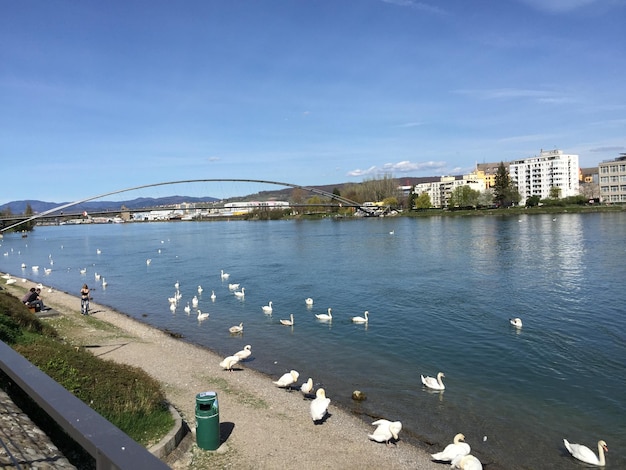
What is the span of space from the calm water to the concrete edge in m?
4.26

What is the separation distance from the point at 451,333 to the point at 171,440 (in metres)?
12.4

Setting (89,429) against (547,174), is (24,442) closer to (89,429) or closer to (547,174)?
(89,429)

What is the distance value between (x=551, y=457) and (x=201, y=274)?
3256 cm

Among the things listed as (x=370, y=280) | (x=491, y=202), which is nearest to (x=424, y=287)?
(x=370, y=280)

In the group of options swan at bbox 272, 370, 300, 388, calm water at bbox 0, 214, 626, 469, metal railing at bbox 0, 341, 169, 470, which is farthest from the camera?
swan at bbox 272, 370, 300, 388

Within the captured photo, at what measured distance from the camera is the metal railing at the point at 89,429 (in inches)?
65.9

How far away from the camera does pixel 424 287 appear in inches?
1090

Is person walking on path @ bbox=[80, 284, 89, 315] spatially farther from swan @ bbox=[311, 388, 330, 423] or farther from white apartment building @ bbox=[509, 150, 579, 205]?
white apartment building @ bbox=[509, 150, 579, 205]

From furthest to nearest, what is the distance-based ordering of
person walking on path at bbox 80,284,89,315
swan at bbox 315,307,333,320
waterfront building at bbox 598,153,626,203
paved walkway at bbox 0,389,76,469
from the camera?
waterfront building at bbox 598,153,626,203, person walking on path at bbox 80,284,89,315, swan at bbox 315,307,333,320, paved walkway at bbox 0,389,76,469

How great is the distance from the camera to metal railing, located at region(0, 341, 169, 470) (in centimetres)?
167

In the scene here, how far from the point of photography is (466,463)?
8320mm

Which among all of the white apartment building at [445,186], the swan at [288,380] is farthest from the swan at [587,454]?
the white apartment building at [445,186]

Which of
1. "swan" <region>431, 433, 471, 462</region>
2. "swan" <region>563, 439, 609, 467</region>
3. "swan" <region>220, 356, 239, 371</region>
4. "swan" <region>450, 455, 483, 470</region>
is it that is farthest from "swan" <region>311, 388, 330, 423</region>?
"swan" <region>563, 439, 609, 467</region>

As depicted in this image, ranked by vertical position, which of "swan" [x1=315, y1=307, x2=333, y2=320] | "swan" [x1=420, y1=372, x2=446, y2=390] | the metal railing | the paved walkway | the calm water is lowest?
the calm water
